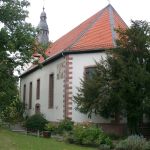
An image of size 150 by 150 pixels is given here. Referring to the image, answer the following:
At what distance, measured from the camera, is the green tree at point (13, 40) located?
26.0 metres

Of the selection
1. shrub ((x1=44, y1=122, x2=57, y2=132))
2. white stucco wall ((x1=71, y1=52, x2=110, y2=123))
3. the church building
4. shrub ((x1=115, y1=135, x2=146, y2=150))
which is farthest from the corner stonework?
shrub ((x1=115, y1=135, x2=146, y2=150))

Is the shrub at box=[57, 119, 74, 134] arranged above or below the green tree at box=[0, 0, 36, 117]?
below

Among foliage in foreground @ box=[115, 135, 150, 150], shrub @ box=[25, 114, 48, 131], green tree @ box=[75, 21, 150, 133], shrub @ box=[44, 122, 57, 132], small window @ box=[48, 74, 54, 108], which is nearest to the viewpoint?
foliage in foreground @ box=[115, 135, 150, 150]

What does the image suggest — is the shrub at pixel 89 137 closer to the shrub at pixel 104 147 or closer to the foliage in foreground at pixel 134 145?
the shrub at pixel 104 147

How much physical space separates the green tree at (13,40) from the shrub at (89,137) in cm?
720

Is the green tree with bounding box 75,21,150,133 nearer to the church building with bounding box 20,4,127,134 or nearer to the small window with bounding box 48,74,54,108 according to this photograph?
the church building with bounding box 20,4,127,134

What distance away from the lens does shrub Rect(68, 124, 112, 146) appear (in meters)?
20.6

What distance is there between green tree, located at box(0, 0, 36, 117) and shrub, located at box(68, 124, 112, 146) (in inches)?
284

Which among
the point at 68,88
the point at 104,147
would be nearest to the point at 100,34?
the point at 68,88

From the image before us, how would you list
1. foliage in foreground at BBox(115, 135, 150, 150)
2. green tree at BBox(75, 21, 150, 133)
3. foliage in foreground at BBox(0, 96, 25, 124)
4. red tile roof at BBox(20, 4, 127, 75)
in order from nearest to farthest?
foliage in foreground at BBox(115, 135, 150, 150), green tree at BBox(75, 21, 150, 133), red tile roof at BBox(20, 4, 127, 75), foliage in foreground at BBox(0, 96, 25, 124)

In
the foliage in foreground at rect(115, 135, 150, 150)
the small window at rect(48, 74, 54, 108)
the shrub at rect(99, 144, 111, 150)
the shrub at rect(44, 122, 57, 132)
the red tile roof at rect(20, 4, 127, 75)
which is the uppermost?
the red tile roof at rect(20, 4, 127, 75)

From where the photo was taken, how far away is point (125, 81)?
874 inches

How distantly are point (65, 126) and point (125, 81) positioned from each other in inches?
262

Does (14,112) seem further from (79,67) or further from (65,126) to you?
(65,126)
